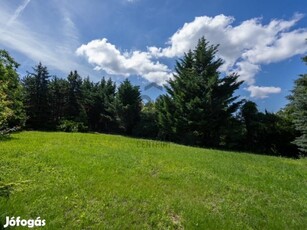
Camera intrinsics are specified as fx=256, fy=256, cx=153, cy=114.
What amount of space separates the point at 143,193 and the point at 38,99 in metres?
31.8

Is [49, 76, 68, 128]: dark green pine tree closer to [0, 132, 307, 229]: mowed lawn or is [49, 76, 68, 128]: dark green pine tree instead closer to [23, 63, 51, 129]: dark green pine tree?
[23, 63, 51, 129]: dark green pine tree

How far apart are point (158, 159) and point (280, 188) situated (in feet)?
16.0

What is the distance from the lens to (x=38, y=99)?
34438 mm

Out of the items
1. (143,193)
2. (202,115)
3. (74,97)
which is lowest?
(143,193)

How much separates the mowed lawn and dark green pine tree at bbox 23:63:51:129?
81.6 feet

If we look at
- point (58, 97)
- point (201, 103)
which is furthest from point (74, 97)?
point (201, 103)

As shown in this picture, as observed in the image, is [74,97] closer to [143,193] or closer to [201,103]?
[201,103]

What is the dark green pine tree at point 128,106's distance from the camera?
34.2 meters

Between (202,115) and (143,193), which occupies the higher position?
(202,115)

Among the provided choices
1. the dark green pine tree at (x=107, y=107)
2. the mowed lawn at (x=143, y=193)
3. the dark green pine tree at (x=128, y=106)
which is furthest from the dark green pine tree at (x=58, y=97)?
the mowed lawn at (x=143, y=193)

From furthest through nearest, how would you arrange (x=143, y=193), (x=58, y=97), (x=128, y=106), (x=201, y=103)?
(x=58, y=97) → (x=128, y=106) → (x=201, y=103) → (x=143, y=193)

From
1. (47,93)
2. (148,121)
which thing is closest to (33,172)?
(148,121)

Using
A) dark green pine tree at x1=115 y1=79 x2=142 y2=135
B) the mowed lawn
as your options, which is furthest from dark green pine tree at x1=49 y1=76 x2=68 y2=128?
the mowed lawn

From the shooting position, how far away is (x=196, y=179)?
8.54 meters
